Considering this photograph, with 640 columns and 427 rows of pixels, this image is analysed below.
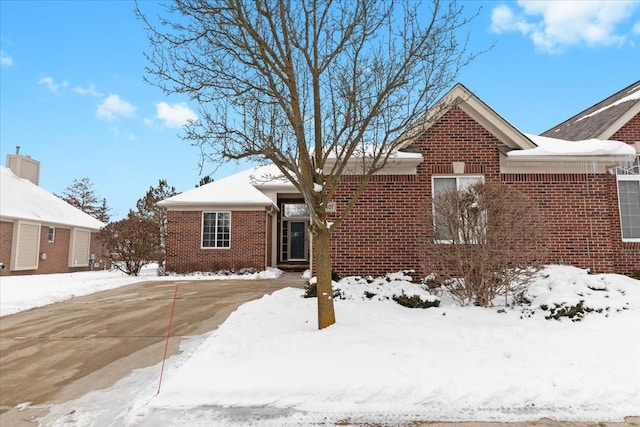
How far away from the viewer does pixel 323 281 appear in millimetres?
5613

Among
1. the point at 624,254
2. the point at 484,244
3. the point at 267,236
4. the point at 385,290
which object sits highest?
the point at 267,236

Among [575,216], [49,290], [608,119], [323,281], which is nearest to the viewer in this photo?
[323,281]

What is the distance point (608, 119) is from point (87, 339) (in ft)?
48.6

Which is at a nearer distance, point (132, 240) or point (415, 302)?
point (415, 302)

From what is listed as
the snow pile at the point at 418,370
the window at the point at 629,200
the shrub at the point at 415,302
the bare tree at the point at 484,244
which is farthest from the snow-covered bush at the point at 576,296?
the window at the point at 629,200

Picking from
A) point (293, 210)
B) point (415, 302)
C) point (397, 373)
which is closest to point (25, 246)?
point (293, 210)

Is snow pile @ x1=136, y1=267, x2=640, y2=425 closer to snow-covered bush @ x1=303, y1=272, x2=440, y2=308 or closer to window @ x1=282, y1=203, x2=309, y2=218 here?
snow-covered bush @ x1=303, y1=272, x2=440, y2=308

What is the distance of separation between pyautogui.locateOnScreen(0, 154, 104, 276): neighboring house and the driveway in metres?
12.6

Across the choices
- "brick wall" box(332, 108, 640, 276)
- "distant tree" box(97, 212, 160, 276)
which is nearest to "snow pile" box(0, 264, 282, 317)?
"distant tree" box(97, 212, 160, 276)

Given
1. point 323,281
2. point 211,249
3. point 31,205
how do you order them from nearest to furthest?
point 323,281
point 211,249
point 31,205

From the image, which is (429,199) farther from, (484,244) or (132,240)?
(132,240)

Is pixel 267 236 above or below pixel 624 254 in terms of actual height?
above

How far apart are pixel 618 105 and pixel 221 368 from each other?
45.9ft

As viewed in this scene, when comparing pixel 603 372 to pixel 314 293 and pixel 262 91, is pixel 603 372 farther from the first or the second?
pixel 262 91
